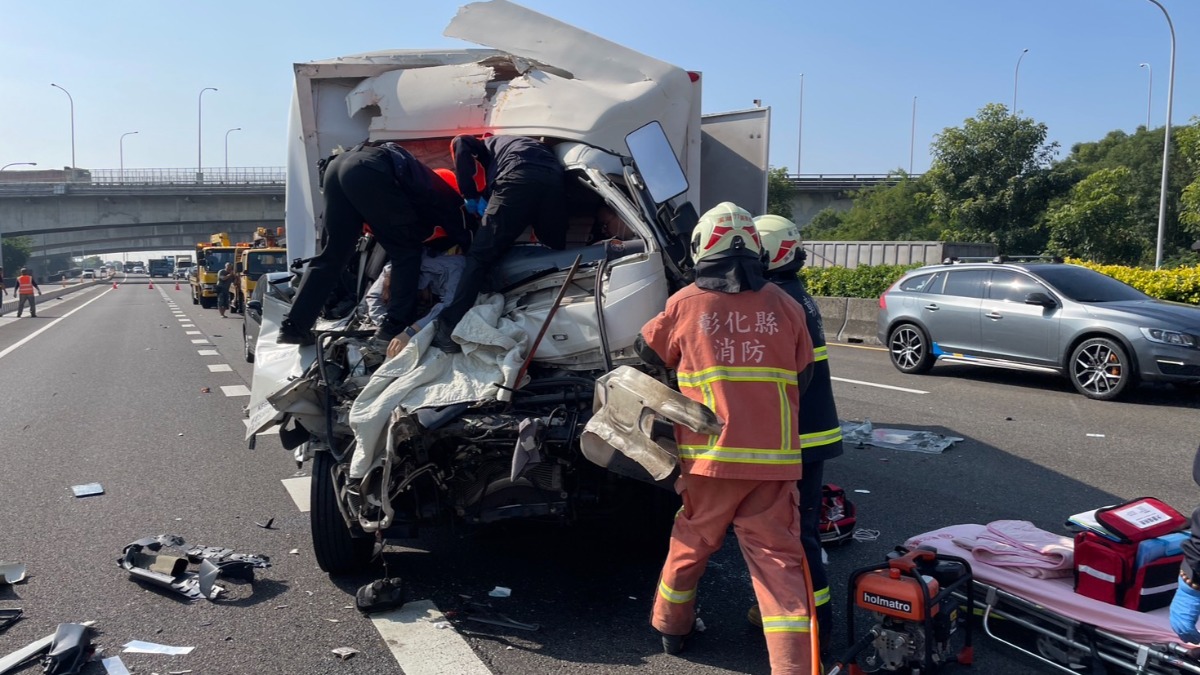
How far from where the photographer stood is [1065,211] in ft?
94.0

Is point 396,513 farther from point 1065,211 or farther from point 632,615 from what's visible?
point 1065,211

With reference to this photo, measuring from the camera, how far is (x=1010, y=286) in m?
11.1

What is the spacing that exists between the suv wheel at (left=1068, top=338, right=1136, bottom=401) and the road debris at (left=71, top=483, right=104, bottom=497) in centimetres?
935

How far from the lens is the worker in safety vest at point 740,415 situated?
11.3 ft

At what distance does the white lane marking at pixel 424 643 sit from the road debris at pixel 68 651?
1.13 m

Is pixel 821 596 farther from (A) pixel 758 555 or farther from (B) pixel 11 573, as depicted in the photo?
(B) pixel 11 573

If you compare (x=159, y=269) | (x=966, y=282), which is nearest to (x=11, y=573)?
(x=966, y=282)

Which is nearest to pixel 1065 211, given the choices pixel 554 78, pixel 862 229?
pixel 862 229

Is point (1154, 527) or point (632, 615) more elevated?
point (1154, 527)

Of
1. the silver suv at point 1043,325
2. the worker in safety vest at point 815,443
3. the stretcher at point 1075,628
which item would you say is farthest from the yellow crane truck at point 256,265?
the stretcher at point 1075,628

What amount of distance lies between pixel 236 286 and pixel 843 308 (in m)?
17.7

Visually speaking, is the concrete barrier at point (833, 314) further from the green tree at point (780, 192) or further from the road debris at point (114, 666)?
the green tree at point (780, 192)

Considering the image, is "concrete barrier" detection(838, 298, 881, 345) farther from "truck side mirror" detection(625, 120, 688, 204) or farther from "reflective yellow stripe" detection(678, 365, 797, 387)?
"reflective yellow stripe" detection(678, 365, 797, 387)

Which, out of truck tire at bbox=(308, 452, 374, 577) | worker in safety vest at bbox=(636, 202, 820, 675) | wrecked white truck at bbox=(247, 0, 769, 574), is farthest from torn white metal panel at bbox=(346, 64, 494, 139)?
worker in safety vest at bbox=(636, 202, 820, 675)
